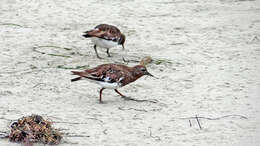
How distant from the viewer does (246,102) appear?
31.2ft

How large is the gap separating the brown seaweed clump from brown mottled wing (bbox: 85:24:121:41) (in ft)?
12.5

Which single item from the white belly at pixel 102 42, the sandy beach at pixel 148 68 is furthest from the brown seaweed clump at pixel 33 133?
the white belly at pixel 102 42

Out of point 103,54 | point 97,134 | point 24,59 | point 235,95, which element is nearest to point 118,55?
point 103,54

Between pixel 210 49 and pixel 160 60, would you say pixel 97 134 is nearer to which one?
pixel 160 60

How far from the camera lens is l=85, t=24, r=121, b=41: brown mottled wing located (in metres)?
11.5

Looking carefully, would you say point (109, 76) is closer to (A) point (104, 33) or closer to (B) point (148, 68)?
(B) point (148, 68)

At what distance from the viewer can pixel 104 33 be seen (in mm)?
11586

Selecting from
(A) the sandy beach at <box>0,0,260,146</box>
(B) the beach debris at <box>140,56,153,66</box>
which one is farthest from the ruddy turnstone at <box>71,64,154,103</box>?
(B) the beach debris at <box>140,56,153,66</box>

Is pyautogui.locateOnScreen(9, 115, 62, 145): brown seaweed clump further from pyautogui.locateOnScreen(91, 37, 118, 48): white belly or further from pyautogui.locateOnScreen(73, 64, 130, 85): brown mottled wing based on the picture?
pyautogui.locateOnScreen(91, 37, 118, 48): white belly

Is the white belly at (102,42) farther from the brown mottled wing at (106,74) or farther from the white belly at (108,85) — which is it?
the white belly at (108,85)

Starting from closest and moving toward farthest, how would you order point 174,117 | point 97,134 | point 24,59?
1. point 97,134
2. point 174,117
3. point 24,59

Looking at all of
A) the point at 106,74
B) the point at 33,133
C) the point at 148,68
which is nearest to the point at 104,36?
the point at 148,68

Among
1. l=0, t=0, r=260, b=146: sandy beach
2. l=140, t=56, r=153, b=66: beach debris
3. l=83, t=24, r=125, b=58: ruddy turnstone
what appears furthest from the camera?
l=83, t=24, r=125, b=58: ruddy turnstone

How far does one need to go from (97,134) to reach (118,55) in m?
4.28
